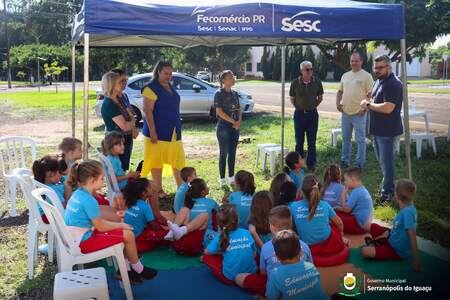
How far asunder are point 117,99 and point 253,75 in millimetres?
51844

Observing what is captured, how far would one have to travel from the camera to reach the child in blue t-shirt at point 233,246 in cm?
382

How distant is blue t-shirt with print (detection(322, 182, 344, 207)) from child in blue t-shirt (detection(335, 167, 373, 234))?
4cm

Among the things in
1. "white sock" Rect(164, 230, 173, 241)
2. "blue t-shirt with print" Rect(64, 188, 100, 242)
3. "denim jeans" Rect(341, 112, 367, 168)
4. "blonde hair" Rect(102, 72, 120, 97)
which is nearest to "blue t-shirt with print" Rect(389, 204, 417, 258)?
"white sock" Rect(164, 230, 173, 241)

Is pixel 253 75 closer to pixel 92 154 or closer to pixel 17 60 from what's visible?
pixel 17 60

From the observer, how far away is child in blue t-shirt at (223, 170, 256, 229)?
4.70 m

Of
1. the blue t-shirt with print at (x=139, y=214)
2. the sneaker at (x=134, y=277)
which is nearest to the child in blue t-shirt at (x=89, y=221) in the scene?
the sneaker at (x=134, y=277)

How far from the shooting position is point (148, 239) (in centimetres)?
481

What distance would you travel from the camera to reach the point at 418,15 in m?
9.38

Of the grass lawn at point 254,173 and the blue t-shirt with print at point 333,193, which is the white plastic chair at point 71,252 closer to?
the grass lawn at point 254,173

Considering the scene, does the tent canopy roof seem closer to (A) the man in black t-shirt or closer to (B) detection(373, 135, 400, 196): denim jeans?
(A) the man in black t-shirt

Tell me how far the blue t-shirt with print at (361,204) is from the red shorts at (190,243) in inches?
65.7

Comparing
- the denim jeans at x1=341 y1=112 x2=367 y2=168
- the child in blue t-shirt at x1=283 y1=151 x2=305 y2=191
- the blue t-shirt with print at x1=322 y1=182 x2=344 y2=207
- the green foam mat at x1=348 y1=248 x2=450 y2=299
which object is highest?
the denim jeans at x1=341 y1=112 x2=367 y2=168

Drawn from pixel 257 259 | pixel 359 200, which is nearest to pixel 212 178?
pixel 359 200

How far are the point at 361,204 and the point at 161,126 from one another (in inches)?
103
